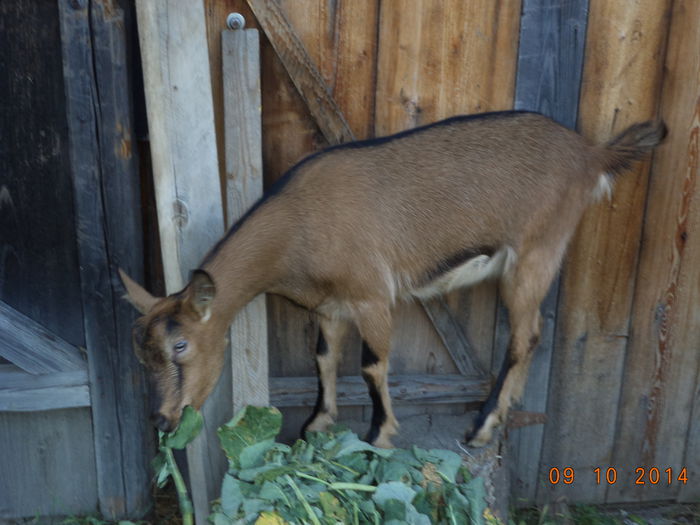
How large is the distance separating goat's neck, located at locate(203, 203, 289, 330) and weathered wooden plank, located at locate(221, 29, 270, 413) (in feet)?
0.82

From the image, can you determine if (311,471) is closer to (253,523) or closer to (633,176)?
(253,523)

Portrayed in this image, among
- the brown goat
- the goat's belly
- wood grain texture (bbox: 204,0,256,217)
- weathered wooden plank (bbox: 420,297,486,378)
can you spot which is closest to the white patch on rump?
the brown goat

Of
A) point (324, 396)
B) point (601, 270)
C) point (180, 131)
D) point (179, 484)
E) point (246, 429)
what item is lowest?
point (179, 484)

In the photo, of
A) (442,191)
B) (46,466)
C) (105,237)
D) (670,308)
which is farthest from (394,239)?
A: (46,466)

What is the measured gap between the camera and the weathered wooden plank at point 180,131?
9.34 ft

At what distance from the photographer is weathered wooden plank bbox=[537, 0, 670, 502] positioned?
3262 mm

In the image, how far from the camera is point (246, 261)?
2818 mm

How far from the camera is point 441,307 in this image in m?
3.55

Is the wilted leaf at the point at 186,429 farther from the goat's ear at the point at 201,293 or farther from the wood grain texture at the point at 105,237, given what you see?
the wood grain texture at the point at 105,237

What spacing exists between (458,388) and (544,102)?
4.86 feet

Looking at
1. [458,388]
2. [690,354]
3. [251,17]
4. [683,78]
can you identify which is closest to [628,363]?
[690,354]

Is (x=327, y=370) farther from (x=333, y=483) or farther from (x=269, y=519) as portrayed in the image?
(x=269, y=519)

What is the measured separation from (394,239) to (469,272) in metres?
0.44

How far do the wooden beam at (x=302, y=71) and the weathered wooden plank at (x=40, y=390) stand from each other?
165 cm
